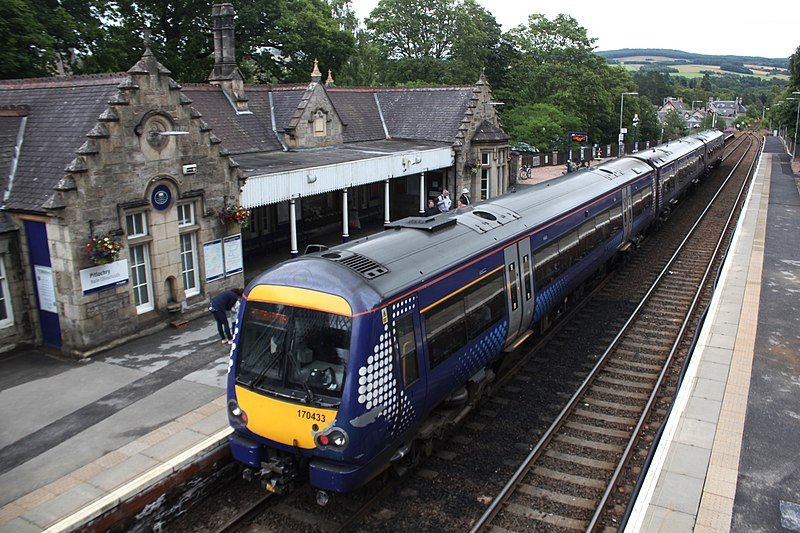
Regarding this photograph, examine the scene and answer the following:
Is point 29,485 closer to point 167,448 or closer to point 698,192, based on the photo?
point 167,448

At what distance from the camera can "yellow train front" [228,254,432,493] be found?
7371 millimetres

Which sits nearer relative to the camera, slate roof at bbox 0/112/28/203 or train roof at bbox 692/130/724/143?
slate roof at bbox 0/112/28/203

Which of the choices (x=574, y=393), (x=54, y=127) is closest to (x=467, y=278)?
(x=574, y=393)

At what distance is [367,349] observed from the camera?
7387 millimetres

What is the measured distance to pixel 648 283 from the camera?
18781 millimetres

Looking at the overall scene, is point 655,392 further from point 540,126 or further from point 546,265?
point 540,126

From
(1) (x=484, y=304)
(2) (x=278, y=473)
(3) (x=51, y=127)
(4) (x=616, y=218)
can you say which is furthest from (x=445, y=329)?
(4) (x=616, y=218)

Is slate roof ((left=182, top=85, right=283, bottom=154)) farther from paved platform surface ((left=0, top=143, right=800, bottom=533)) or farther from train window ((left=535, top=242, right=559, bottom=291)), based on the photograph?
train window ((left=535, top=242, right=559, bottom=291))

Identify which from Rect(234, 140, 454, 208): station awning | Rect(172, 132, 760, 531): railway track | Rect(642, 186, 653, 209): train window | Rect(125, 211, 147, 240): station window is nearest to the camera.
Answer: Rect(172, 132, 760, 531): railway track

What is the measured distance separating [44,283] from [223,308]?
3.69 metres

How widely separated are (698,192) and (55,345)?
37176mm

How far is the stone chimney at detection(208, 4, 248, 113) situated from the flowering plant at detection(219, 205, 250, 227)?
8435 millimetres

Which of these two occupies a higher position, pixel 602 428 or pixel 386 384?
pixel 386 384

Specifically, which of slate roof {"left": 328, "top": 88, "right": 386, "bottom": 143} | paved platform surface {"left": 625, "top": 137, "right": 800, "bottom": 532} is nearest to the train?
paved platform surface {"left": 625, "top": 137, "right": 800, "bottom": 532}
